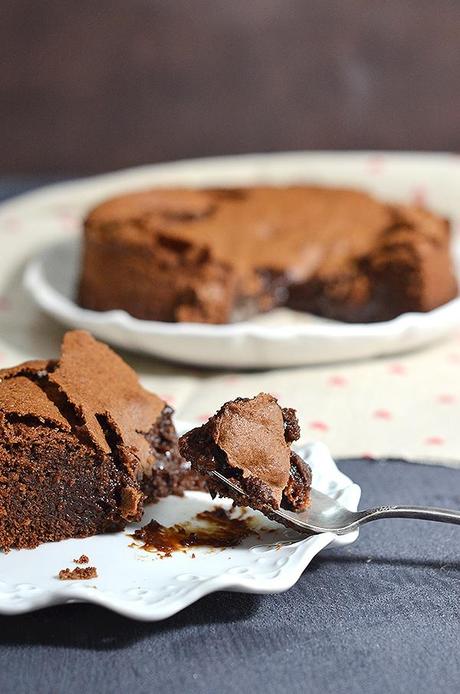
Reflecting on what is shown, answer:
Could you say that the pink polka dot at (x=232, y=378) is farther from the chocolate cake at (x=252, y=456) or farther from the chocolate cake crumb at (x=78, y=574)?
the chocolate cake crumb at (x=78, y=574)

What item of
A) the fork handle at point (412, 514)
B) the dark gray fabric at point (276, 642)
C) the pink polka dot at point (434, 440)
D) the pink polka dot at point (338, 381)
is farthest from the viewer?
the pink polka dot at point (338, 381)

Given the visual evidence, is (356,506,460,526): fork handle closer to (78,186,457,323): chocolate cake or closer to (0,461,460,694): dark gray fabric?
(0,461,460,694): dark gray fabric

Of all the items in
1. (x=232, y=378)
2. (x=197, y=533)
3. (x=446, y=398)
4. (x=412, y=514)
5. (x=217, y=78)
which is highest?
(x=412, y=514)

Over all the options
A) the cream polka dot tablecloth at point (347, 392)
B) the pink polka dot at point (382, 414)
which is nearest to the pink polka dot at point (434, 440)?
the cream polka dot tablecloth at point (347, 392)

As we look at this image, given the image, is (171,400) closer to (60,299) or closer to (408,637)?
(60,299)

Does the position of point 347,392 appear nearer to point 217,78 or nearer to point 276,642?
point 276,642

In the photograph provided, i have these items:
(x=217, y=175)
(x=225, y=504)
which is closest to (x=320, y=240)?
(x=217, y=175)

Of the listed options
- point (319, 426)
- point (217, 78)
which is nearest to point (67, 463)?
point (319, 426)
